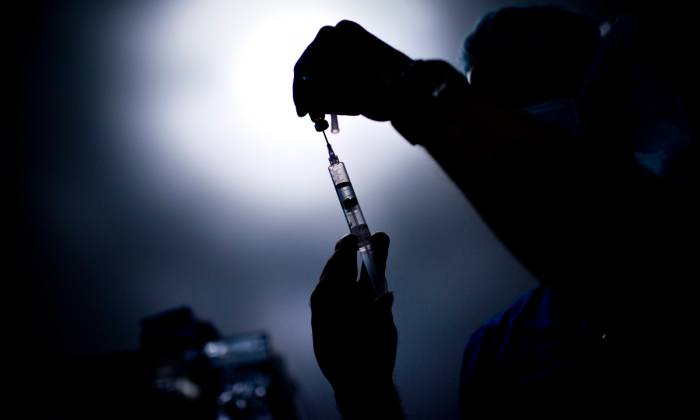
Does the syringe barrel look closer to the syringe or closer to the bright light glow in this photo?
the syringe

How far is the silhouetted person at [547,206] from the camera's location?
304 millimetres

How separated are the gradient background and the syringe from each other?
737 mm

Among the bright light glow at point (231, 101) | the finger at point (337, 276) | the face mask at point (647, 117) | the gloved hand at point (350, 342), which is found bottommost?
the gloved hand at point (350, 342)

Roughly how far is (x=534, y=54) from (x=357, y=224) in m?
0.73

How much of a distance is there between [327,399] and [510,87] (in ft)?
4.90

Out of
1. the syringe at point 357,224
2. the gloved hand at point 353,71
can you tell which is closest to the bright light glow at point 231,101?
the syringe at point 357,224

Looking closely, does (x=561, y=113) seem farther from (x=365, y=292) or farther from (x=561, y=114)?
(x=365, y=292)

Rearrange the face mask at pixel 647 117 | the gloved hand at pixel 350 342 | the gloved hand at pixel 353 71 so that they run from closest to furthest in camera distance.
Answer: the gloved hand at pixel 353 71 → the gloved hand at pixel 350 342 → the face mask at pixel 647 117

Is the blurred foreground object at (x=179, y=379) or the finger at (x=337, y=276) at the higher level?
the finger at (x=337, y=276)

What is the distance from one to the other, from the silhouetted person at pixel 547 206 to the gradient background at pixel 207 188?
0.51m

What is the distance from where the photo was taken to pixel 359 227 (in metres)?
0.77

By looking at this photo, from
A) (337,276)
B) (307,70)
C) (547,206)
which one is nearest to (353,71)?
(307,70)

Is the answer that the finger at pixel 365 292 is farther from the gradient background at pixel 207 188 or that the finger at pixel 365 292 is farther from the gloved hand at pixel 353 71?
the gradient background at pixel 207 188

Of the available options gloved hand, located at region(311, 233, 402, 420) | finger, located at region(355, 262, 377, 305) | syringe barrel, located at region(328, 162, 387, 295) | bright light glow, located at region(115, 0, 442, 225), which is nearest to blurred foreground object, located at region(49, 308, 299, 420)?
bright light glow, located at region(115, 0, 442, 225)
